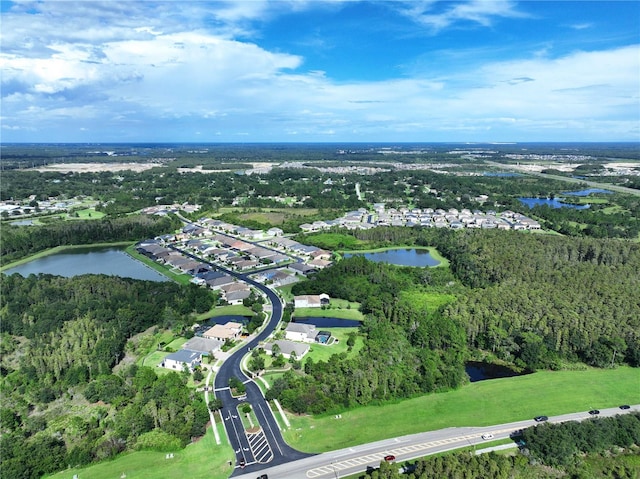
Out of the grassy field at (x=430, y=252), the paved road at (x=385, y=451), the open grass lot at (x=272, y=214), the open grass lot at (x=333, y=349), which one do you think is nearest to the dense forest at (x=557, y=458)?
the paved road at (x=385, y=451)

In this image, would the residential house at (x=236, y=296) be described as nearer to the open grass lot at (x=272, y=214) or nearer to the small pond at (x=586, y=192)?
the open grass lot at (x=272, y=214)

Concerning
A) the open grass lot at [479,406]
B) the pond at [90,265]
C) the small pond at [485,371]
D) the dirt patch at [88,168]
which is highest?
the dirt patch at [88,168]

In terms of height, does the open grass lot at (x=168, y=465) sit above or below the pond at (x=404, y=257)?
below

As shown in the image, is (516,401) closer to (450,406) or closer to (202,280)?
(450,406)

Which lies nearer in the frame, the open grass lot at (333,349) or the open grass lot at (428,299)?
the open grass lot at (333,349)

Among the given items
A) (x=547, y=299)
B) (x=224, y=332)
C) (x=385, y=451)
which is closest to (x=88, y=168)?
(x=224, y=332)

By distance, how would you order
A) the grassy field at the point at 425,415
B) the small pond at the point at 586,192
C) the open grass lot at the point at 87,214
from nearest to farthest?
the grassy field at the point at 425,415
the open grass lot at the point at 87,214
the small pond at the point at 586,192

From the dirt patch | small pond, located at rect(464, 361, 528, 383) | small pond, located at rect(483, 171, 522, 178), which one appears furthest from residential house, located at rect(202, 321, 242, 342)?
the dirt patch
